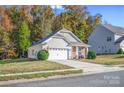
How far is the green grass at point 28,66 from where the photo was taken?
50.6ft

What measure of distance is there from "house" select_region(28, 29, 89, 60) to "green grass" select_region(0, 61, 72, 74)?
49 cm

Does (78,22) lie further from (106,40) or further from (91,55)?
(106,40)

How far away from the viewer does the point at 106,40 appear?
764 inches

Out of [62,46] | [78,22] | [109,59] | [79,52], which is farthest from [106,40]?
[78,22]

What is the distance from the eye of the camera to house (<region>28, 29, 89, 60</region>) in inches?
693

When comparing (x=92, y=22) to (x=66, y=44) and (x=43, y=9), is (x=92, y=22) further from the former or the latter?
(x=66, y=44)

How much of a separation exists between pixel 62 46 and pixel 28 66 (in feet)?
18.2

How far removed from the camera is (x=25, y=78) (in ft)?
50.0

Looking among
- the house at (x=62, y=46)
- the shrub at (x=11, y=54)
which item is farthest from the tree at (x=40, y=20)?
the shrub at (x=11, y=54)

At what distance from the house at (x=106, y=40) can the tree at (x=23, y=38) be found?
3.64 metres
